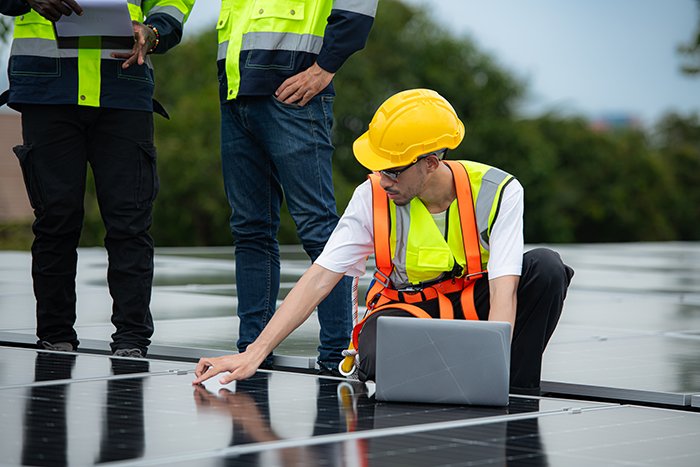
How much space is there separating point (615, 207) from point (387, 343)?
4488cm

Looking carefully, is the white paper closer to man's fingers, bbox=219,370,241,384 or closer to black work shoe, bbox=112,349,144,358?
black work shoe, bbox=112,349,144,358

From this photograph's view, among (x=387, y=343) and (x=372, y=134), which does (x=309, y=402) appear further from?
(x=372, y=134)

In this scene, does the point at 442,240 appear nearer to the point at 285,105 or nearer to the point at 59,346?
the point at 285,105

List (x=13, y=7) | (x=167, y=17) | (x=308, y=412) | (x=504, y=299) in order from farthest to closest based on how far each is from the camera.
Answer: (x=167, y=17)
(x=13, y=7)
(x=504, y=299)
(x=308, y=412)

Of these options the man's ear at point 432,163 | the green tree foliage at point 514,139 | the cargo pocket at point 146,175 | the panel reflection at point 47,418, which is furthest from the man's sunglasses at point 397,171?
the green tree foliage at point 514,139

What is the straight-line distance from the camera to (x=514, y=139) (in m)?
45.8

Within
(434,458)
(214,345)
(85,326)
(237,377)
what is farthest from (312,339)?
(434,458)

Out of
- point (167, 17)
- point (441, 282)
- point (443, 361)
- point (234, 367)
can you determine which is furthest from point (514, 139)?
point (443, 361)

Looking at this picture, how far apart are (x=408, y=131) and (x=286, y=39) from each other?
1007 mm

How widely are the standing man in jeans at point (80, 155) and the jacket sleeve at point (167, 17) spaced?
3.0 inches

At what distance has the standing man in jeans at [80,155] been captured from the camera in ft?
16.1

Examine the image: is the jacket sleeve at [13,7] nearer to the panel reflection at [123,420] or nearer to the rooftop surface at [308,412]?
the rooftop surface at [308,412]

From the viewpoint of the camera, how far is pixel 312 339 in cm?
577

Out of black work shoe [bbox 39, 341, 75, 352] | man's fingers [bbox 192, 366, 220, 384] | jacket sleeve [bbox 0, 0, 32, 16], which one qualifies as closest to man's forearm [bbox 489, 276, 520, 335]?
man's fingers [bbox 192, 366, 220, 384]
